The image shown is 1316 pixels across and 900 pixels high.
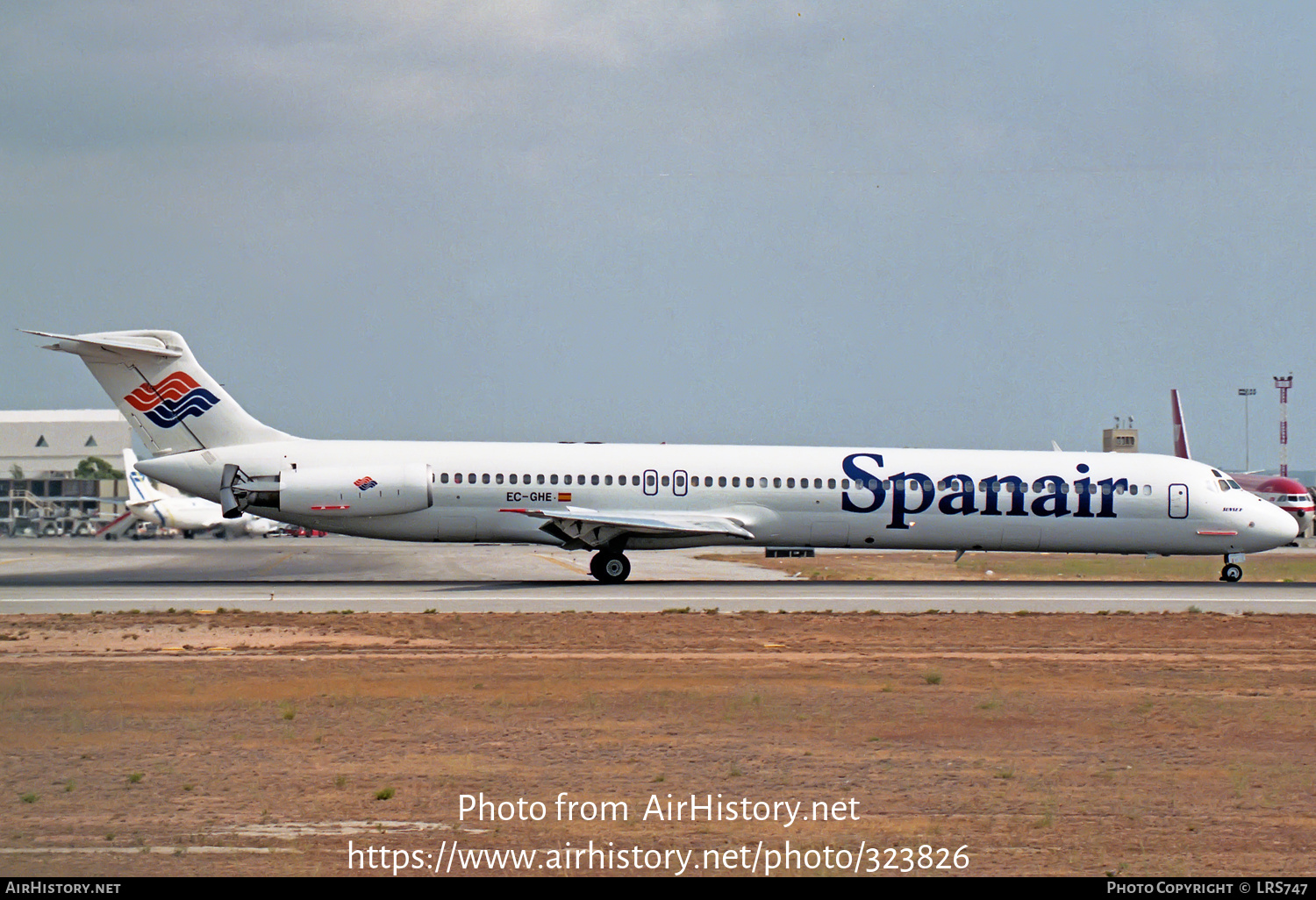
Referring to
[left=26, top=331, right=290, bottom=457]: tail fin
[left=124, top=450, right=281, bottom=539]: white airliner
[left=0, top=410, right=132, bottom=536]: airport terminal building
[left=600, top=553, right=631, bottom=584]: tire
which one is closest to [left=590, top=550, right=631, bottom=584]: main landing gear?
[left=600, top=553, right=631, bottom=584]: tire

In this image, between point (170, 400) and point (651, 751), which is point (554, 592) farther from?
point (651, 751)

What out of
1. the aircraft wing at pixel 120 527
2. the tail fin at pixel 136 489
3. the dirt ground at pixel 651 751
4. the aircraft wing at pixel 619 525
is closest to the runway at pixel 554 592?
the aircraft wing at pixel 619 525

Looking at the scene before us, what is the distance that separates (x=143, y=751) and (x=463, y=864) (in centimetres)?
458

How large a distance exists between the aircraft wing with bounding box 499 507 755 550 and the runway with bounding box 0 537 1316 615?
1.25 metres

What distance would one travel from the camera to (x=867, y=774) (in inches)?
420

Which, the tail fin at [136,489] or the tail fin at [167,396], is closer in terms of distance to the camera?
the tail fin at [167,396]

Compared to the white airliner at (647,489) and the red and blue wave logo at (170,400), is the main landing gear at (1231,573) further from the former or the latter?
the red and blue wave logo at (170,400)

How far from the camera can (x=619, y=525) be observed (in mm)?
30172

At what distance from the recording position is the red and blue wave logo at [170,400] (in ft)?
102

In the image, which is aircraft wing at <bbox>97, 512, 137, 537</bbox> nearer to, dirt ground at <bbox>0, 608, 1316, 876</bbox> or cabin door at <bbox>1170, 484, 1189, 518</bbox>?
cabin door at <bbox>1170, 484, 1189, 518</bbox>

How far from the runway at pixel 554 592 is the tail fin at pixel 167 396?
11.9 feet
